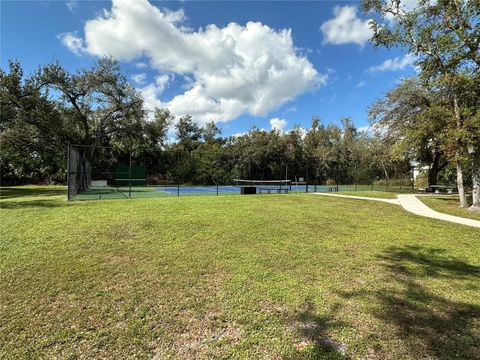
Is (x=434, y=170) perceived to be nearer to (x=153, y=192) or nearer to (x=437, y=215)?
(x=437, y=215)

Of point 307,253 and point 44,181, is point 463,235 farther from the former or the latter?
point 44,181

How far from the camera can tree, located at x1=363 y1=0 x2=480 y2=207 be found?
955cm

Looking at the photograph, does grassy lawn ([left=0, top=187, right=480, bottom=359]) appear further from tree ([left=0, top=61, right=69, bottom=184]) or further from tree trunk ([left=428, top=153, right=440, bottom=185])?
tree trunk ([left=428, top=153, right=440, bottom=185])

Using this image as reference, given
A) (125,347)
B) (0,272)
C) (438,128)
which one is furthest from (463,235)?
(0,272)

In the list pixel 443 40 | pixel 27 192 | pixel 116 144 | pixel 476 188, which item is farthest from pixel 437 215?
pixel 116 144

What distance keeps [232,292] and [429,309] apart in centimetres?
215

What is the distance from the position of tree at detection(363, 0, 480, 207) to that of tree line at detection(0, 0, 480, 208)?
36 mm

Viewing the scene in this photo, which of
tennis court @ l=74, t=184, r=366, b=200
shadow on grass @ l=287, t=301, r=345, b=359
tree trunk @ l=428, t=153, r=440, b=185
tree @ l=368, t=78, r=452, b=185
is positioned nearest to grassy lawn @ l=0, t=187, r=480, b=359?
shadow on grass @ l=287, t=301, r=345, b=359

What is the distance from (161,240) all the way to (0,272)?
2.31 m

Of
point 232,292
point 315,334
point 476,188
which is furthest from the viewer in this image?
point 476,188

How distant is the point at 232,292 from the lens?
337 centimetres

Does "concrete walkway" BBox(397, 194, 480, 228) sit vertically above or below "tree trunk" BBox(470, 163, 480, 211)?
below

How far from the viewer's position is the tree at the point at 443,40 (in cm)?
955

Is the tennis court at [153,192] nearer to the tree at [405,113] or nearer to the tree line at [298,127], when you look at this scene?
the tree line at [298,127]
